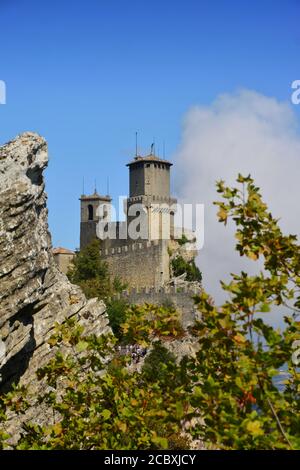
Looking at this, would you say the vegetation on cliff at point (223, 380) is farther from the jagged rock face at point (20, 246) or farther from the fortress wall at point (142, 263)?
the fortress wall at point (142, 263)

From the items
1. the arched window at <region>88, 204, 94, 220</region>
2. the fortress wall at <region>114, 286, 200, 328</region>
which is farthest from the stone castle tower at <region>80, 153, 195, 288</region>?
the fortress wall at <region>114, 286, 200, 328</region>

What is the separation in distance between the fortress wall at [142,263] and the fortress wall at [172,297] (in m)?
3.31

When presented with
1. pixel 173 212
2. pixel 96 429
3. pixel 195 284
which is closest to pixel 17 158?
pixel 96 429

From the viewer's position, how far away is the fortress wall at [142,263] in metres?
63.3

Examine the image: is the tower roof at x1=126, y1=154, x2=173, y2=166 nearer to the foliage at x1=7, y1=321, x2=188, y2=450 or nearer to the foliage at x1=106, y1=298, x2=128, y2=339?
the foliage at x1=106, y1=298, x2=128, y2=339

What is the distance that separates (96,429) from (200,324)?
2862mm

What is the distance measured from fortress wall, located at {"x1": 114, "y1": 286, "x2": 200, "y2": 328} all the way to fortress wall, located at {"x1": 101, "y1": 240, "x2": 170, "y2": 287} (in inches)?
130

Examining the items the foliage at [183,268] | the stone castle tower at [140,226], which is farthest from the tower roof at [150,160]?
the foliage at [183,268]

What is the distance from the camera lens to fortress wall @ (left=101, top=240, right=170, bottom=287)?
63344mm

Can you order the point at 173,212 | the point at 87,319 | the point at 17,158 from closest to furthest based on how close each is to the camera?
1. the point at 17,158
2. the point at 87,319
3. the point at 173,212

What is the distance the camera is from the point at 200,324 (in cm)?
1043

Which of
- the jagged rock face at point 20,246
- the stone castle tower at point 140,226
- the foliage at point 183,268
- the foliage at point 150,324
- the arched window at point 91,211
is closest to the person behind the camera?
the foliage at point 150,324
